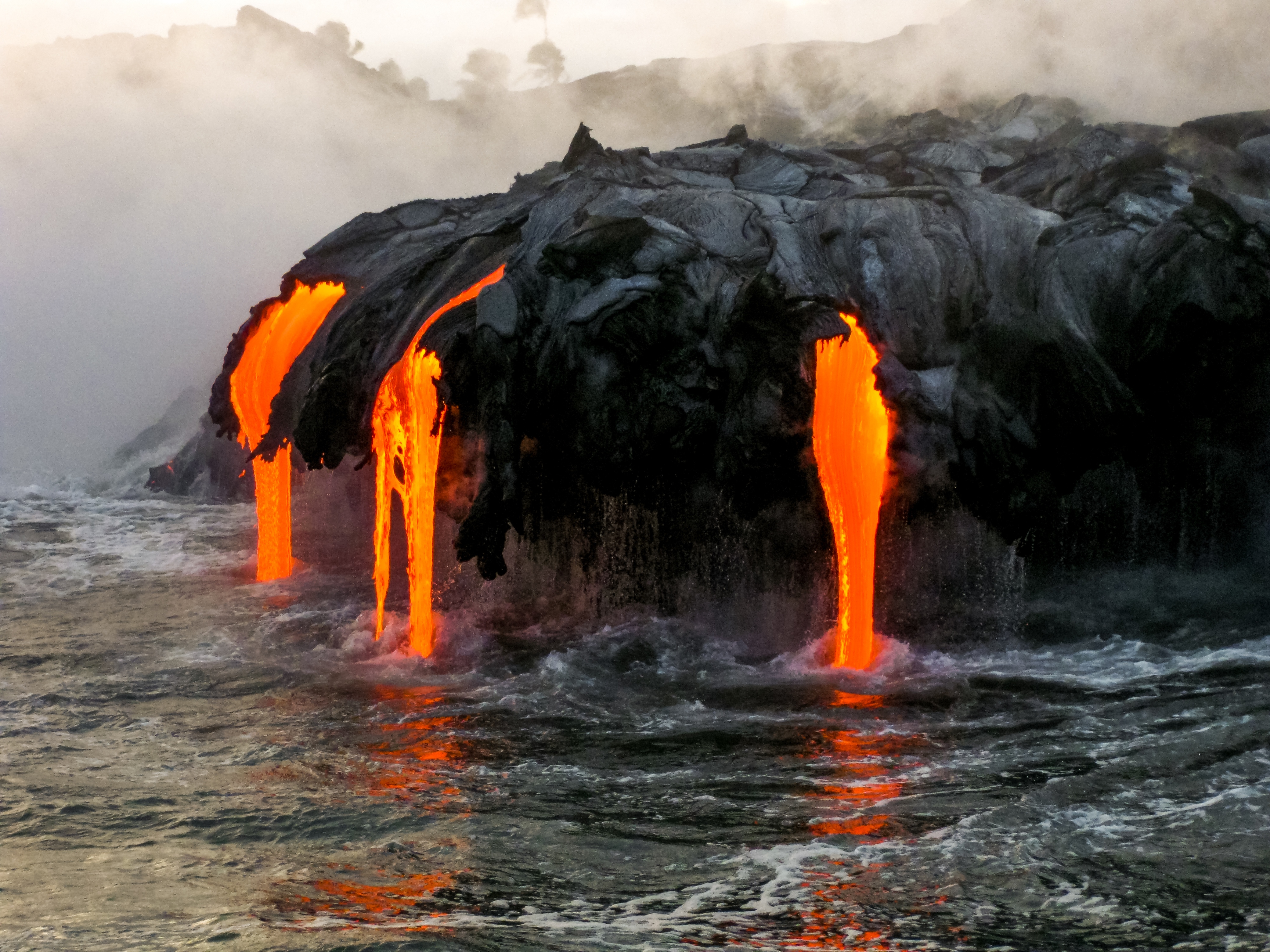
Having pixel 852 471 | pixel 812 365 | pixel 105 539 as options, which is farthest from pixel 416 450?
pixel 105 539

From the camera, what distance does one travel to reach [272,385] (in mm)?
15430

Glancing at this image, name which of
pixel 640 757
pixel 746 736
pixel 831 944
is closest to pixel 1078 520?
pixel 746 736

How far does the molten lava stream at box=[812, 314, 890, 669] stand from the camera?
11.4 metres

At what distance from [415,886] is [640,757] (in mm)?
2711

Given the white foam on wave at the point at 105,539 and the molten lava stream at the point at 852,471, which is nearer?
the molten lava stream at the point at 852,471

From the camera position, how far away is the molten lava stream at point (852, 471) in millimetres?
11414

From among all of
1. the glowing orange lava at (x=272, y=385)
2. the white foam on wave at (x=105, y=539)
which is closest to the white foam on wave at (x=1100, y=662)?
the glowing orange lava at (x=272, y=385)

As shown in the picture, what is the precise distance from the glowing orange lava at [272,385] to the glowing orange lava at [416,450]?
112 inches

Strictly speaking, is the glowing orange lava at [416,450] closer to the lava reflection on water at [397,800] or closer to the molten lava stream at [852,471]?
the lava reflection on water at [397,800]

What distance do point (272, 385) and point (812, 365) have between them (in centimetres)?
735

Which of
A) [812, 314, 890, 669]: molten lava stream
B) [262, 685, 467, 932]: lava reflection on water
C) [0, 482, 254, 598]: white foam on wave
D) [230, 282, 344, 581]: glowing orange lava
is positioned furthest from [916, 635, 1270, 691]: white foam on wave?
[0, 482, 254, 598]: white foam on wave

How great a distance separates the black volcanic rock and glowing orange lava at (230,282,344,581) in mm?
1813

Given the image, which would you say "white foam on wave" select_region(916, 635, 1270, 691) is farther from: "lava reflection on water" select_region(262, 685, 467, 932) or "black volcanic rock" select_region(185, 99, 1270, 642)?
"lava reflection on water" select_region(262, 685, 467, 932)

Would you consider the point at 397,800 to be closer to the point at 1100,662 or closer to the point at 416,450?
the point at 416,450
